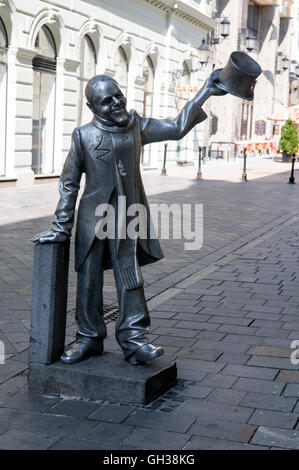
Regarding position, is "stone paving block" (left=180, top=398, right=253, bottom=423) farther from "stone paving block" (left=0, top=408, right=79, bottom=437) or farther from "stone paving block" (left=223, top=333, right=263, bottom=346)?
"stone paving block" (left=223, top=333, right=263, bottom=346)

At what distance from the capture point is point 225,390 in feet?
14.8

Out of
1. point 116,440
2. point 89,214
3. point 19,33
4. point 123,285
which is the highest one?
point 19,33

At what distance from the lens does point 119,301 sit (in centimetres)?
448

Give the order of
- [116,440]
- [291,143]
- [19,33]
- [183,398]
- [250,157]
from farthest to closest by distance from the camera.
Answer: [250,157] < [291,143] < [19,33] < [183,398] < [116,440]

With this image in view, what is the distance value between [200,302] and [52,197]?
8.50 m

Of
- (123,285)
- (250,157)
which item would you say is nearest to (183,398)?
(123,285)

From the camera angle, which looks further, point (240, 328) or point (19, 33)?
point (19, 33)

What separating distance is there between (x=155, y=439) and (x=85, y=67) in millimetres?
17092

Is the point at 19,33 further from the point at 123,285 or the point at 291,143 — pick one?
the point at 291,143

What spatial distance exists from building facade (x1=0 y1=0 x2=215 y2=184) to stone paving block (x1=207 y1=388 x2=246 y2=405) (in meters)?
12.7

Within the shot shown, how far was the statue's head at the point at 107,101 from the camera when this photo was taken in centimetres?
432

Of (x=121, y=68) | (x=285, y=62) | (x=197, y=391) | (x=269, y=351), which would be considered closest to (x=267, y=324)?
(x=269, y=351)

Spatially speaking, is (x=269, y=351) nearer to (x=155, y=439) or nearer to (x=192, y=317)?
(x=192, y=317)

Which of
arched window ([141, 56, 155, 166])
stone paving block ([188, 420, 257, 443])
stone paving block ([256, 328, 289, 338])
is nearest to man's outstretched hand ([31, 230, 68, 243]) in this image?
stone paving block ([188, 420, 257, 443])
